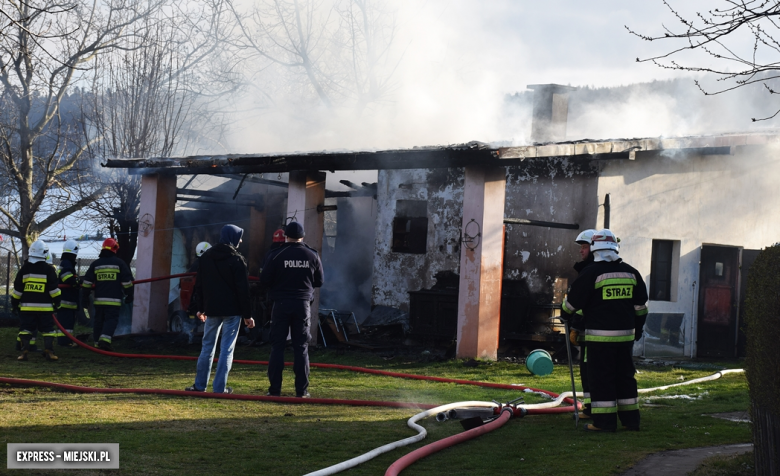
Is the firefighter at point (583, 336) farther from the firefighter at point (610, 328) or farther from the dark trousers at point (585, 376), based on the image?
the firefighter at point (610, 328)

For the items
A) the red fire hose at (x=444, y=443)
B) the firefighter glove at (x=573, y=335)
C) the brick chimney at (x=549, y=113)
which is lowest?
the red fire hose at (x=444, y=443)

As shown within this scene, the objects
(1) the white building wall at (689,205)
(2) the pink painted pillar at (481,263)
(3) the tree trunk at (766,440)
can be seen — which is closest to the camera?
(3) the tree trunk at (766,440)

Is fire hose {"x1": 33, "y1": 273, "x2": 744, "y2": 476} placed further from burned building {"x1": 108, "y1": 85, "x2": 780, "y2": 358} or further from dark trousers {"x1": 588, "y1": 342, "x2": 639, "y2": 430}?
burned building {"x1": 108, "y1": 85, "x2": 780, "y2": 358}

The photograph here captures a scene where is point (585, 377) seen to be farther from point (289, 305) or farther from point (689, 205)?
point (689, 205)

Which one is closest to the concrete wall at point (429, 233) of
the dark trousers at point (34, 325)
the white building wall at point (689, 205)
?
the white building wall at point (689, 205)

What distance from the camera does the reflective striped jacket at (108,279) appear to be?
1234 cm

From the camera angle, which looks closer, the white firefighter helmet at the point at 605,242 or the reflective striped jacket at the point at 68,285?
the white firefighter helmet at the point at 605,242

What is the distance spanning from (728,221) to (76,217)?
1730cm

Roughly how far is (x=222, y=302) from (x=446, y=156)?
507 centimetres

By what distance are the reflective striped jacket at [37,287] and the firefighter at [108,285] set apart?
1277 millimetres

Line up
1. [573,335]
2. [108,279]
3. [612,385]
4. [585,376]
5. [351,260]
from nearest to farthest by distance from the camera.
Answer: [612,385], [573,335], [585,376], [108,279], [351,260]

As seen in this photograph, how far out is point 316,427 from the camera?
6375 mm

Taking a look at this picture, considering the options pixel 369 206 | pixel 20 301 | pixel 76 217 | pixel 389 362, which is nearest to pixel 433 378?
pixel 389 362

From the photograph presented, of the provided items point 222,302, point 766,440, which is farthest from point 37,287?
point 766,440
